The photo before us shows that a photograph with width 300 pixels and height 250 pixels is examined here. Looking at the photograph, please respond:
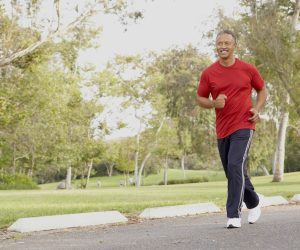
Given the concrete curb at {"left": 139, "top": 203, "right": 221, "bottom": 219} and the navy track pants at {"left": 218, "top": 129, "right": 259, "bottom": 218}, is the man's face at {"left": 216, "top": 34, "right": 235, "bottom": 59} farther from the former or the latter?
the concrete curb at {"left": 139, "top": 203, "right": 221, "bottom": 219}

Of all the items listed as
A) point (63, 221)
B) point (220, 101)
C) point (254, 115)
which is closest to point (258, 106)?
point (254, 115)

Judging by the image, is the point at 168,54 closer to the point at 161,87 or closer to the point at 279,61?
the point at 161,87

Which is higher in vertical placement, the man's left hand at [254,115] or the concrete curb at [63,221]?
the man's left hand at [254,115]

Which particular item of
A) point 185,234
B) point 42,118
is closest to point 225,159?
point 185,234

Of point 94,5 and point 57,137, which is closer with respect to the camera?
point 94,5

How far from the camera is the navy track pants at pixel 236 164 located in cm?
627

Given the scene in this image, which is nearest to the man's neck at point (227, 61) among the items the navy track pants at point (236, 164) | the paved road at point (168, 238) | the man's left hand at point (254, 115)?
the man's left hand at point (254, 115)

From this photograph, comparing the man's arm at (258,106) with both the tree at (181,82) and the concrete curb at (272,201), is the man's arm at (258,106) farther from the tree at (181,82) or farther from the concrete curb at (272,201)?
the tree at (181,82)

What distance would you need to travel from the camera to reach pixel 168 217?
28.1 feet

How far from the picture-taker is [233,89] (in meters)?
6.23

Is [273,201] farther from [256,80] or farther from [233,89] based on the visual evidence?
[233,89]

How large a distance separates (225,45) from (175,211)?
346 cm

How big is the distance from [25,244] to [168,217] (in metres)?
3.25

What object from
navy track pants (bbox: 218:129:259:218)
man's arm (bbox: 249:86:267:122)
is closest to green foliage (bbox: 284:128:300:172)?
man's arm (bbox: 249:86:267:122)
